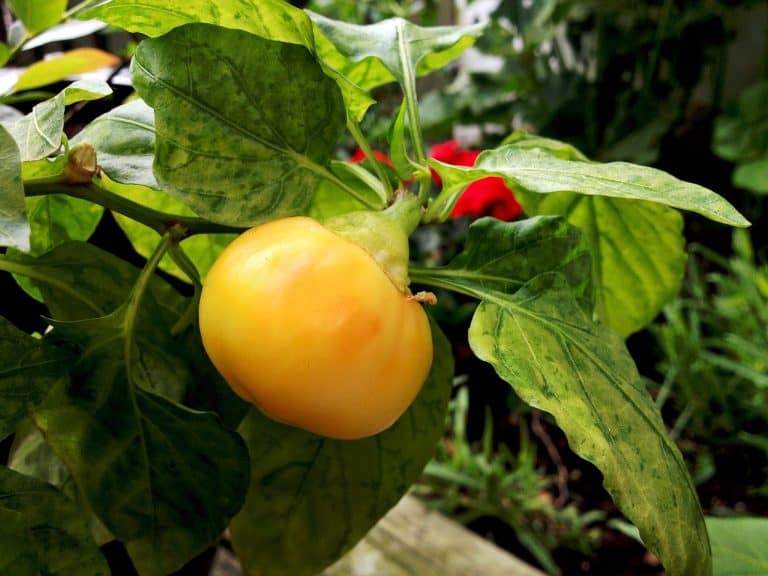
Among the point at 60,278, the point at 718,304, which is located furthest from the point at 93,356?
the point at 718,304

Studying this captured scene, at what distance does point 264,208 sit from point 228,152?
20mm

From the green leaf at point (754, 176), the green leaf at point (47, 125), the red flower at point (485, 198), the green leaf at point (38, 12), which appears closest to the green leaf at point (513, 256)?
the green leaf at point (47, 125)

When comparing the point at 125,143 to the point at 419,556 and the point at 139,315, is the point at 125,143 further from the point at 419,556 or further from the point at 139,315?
the point at 419,556

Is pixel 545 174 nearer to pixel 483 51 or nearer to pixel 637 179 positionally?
pixel 637 179

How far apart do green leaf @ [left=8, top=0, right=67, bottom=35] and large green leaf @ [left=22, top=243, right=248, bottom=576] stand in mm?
170

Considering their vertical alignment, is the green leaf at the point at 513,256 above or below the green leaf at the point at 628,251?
above

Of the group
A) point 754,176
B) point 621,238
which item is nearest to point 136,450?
point 621,238

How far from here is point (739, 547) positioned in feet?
0.97

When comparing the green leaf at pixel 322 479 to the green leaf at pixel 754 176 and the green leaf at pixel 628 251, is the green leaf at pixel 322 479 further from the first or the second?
the green leaf at pixel 754 176

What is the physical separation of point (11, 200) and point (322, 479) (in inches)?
6.6

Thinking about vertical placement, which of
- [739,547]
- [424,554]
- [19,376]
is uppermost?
[19,376]

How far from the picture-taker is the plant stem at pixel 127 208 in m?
0.23

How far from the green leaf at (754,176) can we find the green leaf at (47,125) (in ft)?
3.77

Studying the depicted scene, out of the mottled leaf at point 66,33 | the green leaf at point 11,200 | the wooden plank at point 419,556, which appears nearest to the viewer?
the green leaf at point 11,200
